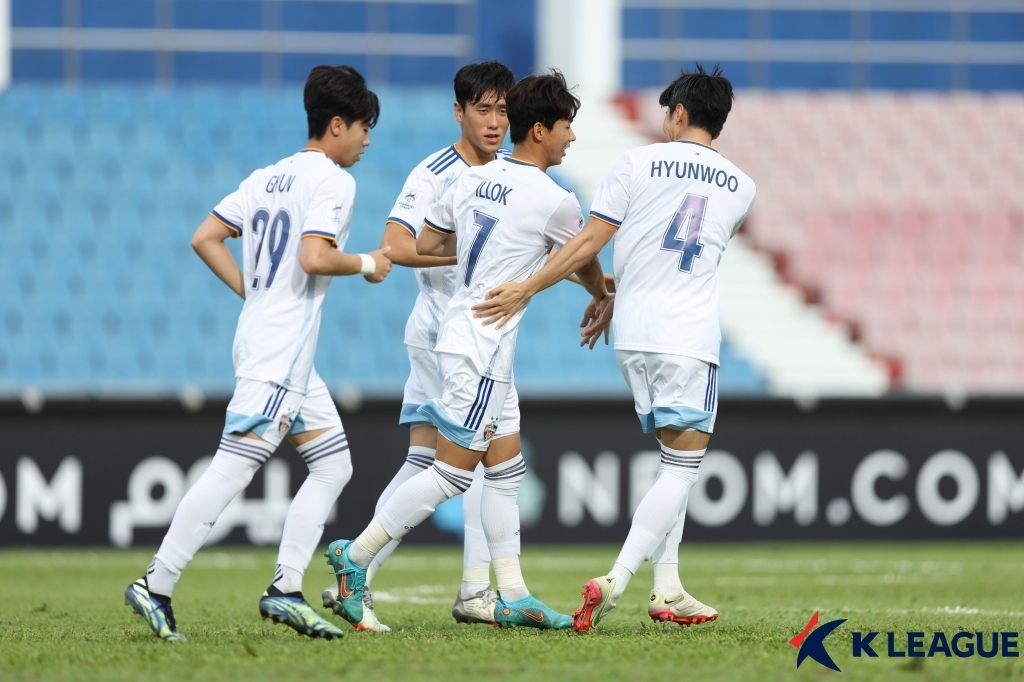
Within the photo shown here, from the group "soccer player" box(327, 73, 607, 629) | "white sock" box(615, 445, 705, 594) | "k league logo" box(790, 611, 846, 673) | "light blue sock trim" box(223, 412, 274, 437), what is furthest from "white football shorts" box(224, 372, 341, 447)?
"k league logo" box(790, 611, 846, 673)

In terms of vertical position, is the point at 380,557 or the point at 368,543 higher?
the point at 368,543

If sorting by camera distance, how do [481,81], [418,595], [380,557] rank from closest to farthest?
[481,81] → [380,557] → [418,595]

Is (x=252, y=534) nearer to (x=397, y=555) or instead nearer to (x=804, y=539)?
(x=397, y=555)

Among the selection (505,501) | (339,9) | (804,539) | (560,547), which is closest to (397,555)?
(560,547)

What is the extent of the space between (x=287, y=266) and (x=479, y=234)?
28.0 inches

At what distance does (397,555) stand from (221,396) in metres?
1.77

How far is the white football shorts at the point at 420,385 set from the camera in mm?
5617

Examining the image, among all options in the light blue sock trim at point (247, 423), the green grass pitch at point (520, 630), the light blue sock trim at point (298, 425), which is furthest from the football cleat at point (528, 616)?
the light blue sock trim at point (247, 423)

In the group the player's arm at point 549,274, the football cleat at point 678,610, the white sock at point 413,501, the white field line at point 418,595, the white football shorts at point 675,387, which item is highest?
the player's arm at point 549,274

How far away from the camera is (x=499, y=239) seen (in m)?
4.99

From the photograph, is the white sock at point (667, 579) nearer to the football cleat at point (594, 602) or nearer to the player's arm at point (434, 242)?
the football cleat at point (594, 602)

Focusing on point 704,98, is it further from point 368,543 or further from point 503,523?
point 368,543

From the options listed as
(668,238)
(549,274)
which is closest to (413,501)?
(549,274)

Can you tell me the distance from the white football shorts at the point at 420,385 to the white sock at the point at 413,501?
0.64 m
